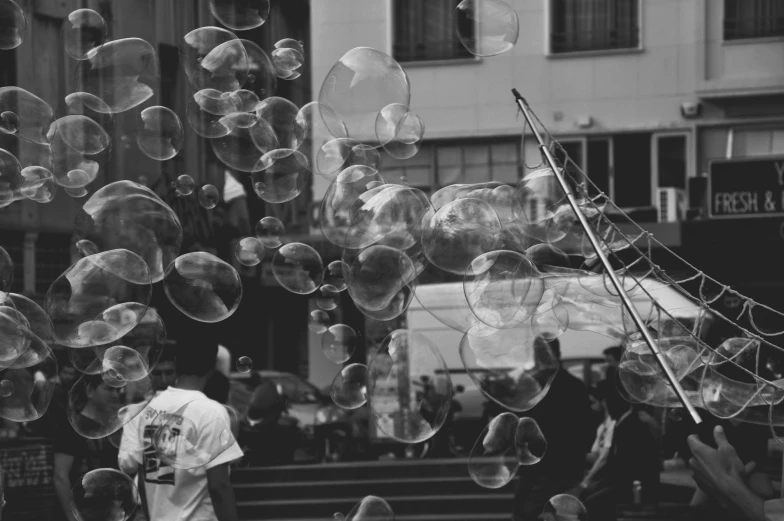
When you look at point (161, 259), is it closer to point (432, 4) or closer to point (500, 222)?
point (500, 222)

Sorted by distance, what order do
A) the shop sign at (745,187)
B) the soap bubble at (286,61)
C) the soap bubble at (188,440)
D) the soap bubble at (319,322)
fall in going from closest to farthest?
the soap bubble at (188,440) < the soap bubble at (286,61) < the soap bubble at (319,322) < the shop sign at (745,187)

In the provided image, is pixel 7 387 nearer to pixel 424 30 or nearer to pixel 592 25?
pixel 424 30

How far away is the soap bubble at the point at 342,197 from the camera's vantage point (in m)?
5.79

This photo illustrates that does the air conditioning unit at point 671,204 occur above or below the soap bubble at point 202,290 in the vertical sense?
below

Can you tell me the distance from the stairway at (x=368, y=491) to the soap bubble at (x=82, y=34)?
470cm

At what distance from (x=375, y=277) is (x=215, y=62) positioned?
1602mm

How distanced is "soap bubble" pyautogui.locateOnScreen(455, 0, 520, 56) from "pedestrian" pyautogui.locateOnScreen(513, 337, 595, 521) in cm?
162

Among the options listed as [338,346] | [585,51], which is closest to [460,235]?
[338,346]

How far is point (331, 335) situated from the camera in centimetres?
623

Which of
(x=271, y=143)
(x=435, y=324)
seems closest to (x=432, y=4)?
(x=435, y=324)

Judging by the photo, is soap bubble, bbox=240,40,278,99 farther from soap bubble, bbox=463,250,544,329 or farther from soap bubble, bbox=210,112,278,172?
soap bubble, bbox=463,250,544,329

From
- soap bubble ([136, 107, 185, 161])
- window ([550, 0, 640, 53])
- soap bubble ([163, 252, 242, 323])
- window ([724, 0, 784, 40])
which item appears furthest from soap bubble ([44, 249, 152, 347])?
window ([724, 0, 784, 40])

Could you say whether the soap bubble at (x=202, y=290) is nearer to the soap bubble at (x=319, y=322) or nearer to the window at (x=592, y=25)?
the soap bubble at (x=319, y=322)

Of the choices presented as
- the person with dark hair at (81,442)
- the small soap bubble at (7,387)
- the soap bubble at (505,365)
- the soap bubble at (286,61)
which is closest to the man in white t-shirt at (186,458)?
the person with dark hair at (81,442)
